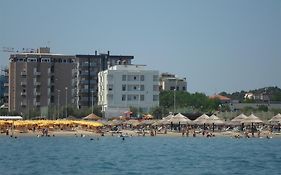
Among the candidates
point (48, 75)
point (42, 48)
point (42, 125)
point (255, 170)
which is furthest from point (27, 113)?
point (255, 170)

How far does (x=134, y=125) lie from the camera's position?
119062 mm

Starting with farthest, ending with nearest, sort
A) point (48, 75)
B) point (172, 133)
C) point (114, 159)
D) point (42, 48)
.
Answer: point (42, 48), point (48, 75), point (172, 133), point (114, 159)

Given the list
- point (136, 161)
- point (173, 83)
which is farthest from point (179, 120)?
point (173, 83)

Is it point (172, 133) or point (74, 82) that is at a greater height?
point (74, 82)

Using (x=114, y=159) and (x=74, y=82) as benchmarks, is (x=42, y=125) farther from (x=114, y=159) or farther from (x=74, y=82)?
(x=74, y=82)

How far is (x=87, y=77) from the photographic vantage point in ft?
529

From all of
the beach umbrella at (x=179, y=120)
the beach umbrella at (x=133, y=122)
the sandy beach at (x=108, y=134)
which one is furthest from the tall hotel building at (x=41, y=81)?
the beach umbrella at (x=179, y=120)

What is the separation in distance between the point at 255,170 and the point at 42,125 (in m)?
54.0

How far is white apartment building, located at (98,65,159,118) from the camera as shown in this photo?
139500mm

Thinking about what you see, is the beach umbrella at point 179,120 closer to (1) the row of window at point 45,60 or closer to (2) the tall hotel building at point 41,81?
(2) the tall hotel building at point 41,81

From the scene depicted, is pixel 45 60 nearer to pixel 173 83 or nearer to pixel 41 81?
pixel 41 81

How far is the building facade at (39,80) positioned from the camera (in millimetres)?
150312

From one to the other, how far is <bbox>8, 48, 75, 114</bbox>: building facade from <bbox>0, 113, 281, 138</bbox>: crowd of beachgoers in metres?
35.9

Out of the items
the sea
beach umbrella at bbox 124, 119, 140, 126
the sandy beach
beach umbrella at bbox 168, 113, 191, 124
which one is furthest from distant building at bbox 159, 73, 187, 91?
the sea
